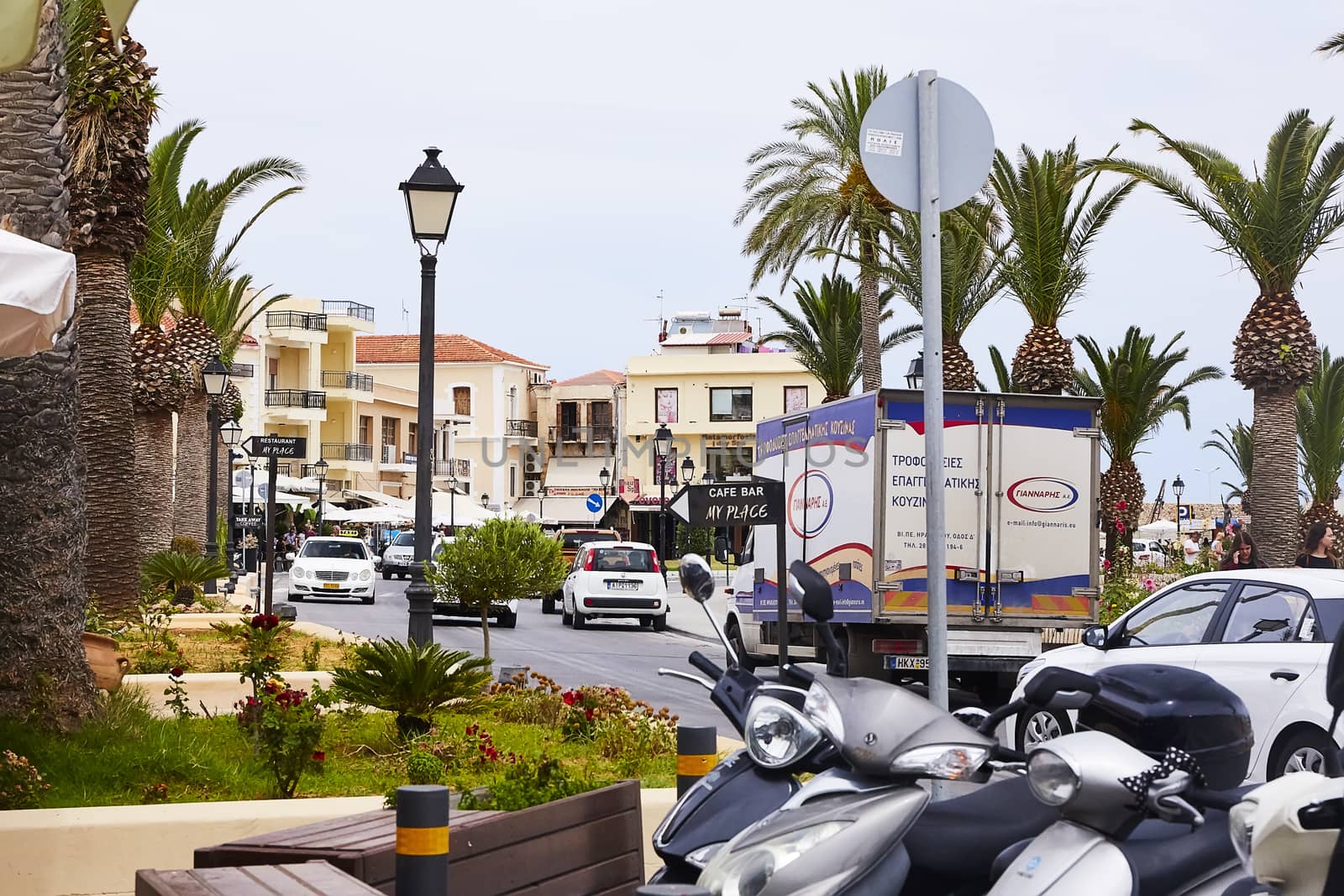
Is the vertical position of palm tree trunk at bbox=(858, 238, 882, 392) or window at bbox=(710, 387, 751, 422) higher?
window at bbox=(710, 387, 751, 422)

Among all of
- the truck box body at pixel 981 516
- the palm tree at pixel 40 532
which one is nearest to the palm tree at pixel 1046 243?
the truck box body at pixel 981 516

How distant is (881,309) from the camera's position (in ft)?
150

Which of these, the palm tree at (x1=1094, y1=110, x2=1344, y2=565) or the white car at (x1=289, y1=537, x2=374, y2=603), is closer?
the palm tree at (x1=1094, y1=110, x2=1344, y2=565)

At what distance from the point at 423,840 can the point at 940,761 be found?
68.4 inches

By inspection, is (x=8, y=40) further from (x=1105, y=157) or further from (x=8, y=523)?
(x=1105, y=157)

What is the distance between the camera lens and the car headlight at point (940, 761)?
3.73m

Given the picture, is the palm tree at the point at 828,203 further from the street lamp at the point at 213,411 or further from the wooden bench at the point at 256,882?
the wooden bench at the point at 256,882

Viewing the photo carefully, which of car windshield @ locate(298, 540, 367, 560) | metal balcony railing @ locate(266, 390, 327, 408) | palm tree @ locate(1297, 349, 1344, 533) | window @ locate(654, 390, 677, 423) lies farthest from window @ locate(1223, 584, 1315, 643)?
metal balcony railing @ locate(266, 390, 327, 408)

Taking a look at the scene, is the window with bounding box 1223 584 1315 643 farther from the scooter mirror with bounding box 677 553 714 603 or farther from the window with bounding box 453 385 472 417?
the window with bounding box 453 385 472 417

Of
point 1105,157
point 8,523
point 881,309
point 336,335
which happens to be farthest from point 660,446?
point 336,335

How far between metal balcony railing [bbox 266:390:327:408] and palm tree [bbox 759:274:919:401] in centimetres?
3799

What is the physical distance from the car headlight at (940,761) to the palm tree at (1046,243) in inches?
980

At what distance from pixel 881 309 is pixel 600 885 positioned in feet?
134

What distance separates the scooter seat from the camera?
3820 millimetres
